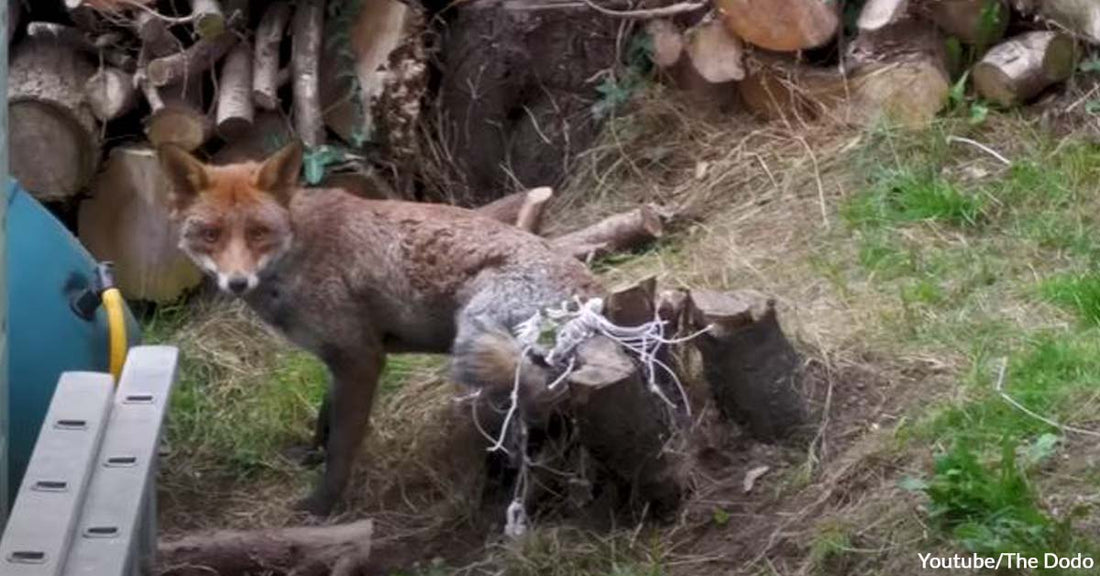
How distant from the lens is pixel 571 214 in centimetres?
788

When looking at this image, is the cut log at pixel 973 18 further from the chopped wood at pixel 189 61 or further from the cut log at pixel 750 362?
the chopped wood at pixel 189 61

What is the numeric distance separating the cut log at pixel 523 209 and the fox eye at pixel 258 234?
1.41 metres

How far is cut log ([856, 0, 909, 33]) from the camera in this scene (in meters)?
7.68

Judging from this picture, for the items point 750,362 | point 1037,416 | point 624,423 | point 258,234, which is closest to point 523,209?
point 258,234

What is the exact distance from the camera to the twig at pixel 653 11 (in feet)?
26.1

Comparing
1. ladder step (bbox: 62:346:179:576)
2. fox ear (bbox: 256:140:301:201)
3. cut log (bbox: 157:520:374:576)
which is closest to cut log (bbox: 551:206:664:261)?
fox ear (bbox: 256:140:301:201)

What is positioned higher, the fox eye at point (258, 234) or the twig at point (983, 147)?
the fox eye at point (258, 234)

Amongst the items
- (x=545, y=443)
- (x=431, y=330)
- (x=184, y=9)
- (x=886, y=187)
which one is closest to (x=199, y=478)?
(x=431, y=330)

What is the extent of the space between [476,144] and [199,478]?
7.39 ft

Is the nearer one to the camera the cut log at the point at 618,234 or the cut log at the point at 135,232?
the cut log at the point at 618,234

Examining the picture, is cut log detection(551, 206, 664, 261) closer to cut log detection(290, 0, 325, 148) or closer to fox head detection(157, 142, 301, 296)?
cut log detection(290, 0, 325, 148)

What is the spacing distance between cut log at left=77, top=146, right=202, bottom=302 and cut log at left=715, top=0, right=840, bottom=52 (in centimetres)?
234

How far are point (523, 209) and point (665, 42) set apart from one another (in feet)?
3.94

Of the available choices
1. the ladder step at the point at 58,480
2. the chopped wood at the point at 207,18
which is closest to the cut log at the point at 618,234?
the chopped wood at the point at 207,18
